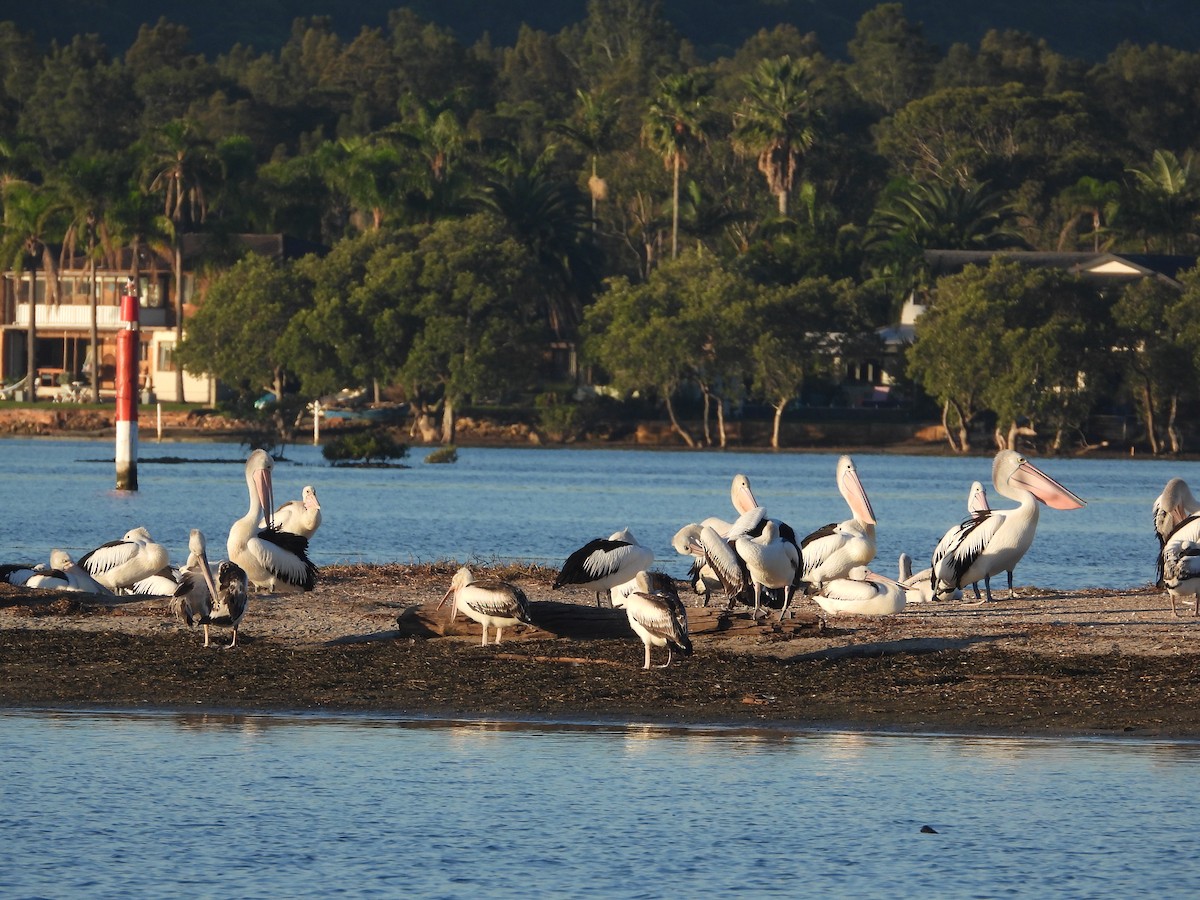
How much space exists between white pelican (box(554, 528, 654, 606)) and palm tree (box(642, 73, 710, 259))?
272 ft

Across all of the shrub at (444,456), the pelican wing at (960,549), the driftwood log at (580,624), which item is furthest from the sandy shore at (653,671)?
the shrub at (444,456)

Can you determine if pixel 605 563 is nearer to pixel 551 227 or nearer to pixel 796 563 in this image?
pixel 796 563

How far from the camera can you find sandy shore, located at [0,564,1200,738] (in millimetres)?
14617

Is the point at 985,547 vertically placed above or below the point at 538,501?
above

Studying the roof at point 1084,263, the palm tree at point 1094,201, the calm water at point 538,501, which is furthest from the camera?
the palm tree at point 1094,201

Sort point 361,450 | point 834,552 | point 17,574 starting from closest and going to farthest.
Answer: point 834,552, point 17,574, point 361,450

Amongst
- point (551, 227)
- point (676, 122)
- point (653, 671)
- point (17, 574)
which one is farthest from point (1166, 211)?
point (653, 671)

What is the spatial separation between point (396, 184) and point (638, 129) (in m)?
37.8

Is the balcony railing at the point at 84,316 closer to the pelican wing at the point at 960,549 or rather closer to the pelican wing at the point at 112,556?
the pelican wing at the point at 112,556

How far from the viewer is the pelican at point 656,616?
14.8m

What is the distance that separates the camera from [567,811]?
1199 cm

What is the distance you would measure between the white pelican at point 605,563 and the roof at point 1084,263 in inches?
2823

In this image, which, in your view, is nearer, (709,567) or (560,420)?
(709,567)

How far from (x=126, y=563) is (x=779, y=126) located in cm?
8779
